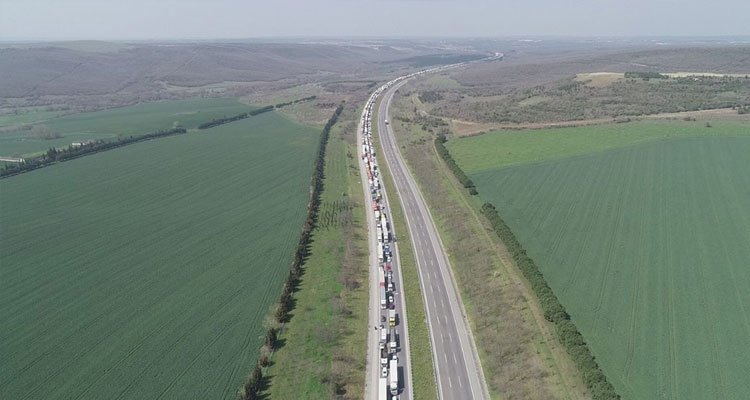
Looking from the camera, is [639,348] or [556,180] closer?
[639,348]

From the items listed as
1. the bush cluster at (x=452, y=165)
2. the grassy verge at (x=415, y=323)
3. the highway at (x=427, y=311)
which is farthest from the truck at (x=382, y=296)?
the bush cluster at (x=452, y=165)

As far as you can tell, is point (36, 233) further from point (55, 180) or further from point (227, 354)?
point (227, 354)

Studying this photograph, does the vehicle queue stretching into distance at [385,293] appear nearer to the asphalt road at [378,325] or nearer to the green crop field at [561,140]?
the asphalt road at [378,325]

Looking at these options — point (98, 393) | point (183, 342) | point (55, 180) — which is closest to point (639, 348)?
point (183, 342)

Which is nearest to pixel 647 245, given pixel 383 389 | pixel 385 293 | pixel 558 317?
pixel 558 317

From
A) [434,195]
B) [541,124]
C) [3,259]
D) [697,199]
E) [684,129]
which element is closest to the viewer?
[3,259]

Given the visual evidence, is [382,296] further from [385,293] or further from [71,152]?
[71,152]
